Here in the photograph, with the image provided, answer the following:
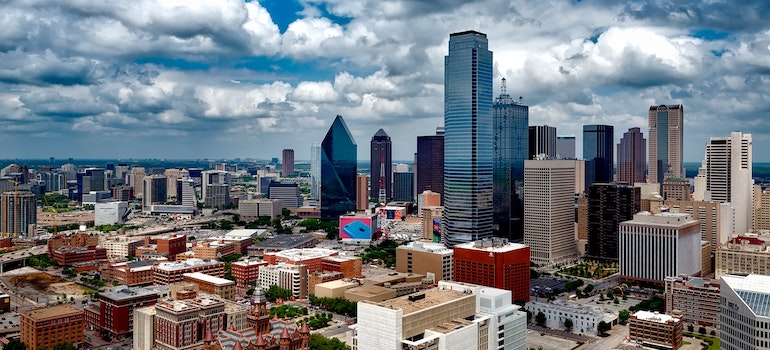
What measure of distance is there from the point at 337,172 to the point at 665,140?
82.0 meters

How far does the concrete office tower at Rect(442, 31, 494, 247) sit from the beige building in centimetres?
1111

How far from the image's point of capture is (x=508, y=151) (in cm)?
9062

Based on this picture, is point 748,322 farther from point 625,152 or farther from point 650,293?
point 625,152

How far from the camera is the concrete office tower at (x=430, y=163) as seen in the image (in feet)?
474

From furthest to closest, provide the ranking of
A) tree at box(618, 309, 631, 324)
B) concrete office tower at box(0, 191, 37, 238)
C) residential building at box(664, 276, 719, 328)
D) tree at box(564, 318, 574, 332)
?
1. concrete office tower at box(0, 191, 37, 238)
2. tree at box(618, 309, 631, 324)
3. residential building at box(664, 276, 719, 328)
4. tree at box(564, 318, 574, 332)

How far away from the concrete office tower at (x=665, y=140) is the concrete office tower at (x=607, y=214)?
245 ft

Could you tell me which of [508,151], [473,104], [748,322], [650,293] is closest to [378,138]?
[508,151]

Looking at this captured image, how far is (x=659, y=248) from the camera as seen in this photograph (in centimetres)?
6353

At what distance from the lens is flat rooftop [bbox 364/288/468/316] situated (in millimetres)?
32916

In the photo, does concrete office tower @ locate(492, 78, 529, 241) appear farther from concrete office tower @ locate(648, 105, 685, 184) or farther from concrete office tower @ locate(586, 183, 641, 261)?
concrete office tower @ locate(648, 105, 685, 184)

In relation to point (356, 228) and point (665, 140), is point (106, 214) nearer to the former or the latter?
point (356, 228)

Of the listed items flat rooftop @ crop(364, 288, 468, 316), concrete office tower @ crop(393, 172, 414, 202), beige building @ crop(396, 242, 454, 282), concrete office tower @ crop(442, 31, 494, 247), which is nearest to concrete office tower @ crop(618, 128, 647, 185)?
concrete office tower @ crop(393, 172, 414, 202)

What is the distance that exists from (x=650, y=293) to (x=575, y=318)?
16121 millimetres

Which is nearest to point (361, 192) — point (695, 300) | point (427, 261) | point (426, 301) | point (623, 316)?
point (427, 261)
